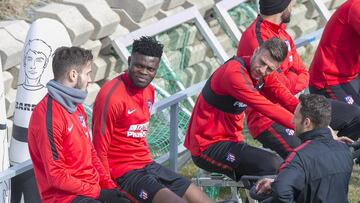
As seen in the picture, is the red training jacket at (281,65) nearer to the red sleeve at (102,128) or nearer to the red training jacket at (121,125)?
the red training jacket at (121,125)

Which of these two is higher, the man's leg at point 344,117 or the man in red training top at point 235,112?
the man in red training top at point 235,112

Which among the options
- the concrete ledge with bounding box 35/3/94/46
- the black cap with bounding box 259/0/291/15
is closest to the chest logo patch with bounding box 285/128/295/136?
the black cap with bounding box 259/0/291/15

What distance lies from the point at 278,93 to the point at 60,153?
196 centimetres

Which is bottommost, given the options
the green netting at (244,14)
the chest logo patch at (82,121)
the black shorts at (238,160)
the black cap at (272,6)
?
the green netting at (244,14)

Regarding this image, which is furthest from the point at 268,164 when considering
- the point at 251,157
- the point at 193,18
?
the point at 193,18

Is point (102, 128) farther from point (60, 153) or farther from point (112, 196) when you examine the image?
point (60, 153)

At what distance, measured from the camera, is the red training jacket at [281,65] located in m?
8.16

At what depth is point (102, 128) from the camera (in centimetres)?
738

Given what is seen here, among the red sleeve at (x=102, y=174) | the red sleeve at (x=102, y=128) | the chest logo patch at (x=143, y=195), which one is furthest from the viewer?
the chest logo patch at (x=143, y=195)

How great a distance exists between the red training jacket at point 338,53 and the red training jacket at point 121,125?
1.73 meters

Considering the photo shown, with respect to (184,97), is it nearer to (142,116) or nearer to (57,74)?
(142,116)

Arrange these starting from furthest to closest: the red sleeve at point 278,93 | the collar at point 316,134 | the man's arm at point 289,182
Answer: the red sleeve at point 278,93
the collar at point 316,134
the man's arm at point 289,182

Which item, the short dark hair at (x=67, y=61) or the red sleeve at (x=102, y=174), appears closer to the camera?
the short dark hair at (x=67, y=61)

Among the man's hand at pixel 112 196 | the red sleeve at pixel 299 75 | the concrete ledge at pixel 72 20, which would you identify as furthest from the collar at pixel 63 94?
the concrete ledge at pixel 72 20
